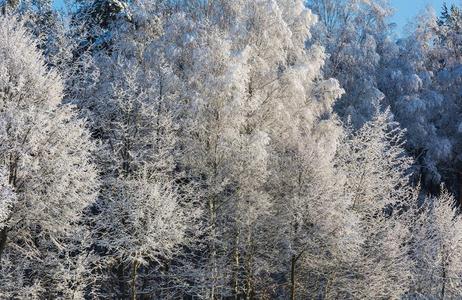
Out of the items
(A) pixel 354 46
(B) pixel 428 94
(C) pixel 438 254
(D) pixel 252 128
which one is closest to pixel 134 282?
(D) pixel 252 128

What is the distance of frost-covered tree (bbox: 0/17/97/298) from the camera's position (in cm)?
1617

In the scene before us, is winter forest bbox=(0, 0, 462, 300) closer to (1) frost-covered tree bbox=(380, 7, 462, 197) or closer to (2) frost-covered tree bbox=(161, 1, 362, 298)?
(2) frost-covered tree bbox=(161, 1, 362, 298)

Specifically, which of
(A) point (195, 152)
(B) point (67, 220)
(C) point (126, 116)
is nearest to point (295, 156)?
(A) point (195, 152)

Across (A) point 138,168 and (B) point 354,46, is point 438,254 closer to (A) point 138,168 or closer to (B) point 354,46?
(A) point 138,168

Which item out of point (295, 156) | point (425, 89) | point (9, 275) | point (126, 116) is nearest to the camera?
point (9, 275)

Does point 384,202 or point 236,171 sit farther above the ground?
point 384,202

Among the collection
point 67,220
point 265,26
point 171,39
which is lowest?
point 67,220

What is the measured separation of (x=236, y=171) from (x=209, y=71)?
3.76 metres

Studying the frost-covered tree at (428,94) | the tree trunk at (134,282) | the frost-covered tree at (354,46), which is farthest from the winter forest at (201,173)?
the frost-covered tree at (428,94)

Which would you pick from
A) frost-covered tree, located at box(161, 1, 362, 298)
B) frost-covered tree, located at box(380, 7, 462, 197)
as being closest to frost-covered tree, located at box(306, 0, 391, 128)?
frost-covered tree, located at box(380, 7, 462, 197)

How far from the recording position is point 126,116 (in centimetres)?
2138

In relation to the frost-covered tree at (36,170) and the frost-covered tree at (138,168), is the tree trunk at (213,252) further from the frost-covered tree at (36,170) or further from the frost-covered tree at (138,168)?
the frost-covered tree at (36,170)

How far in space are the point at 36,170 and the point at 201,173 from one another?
632 cm

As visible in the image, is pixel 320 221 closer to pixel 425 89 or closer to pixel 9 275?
pixel 9 275
